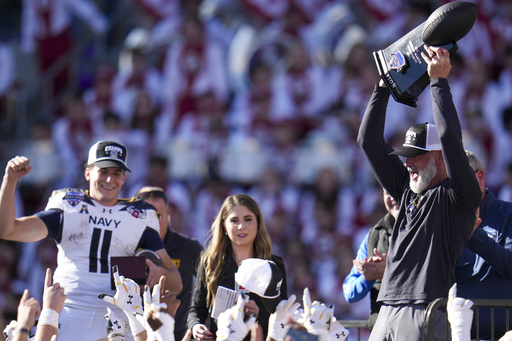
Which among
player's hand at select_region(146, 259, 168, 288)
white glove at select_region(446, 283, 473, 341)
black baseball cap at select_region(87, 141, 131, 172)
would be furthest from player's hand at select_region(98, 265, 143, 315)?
white glove at select_region(446, 283, 473, 341)

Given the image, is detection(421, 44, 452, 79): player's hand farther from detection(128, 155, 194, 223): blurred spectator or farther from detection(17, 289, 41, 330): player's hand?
detection(128, 155, 194, 223): blurred spectator

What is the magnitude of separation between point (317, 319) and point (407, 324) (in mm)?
725

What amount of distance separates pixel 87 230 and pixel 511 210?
259 cm

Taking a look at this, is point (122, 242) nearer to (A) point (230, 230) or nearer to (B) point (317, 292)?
(A) point (230, 230)

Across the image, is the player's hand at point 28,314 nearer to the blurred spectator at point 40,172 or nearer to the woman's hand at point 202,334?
the woman's hand at point 202,334

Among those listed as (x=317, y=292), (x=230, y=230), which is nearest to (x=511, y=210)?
(x=230, y=230)

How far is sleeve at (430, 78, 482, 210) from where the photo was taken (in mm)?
4805

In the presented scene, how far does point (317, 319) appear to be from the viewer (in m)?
4.44

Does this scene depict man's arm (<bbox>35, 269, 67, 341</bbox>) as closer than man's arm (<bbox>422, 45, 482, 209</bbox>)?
Yes

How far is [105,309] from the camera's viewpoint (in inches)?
232

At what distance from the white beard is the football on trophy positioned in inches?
25.2

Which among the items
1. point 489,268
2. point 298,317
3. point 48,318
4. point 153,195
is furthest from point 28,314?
point 153,195

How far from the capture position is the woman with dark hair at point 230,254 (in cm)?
570

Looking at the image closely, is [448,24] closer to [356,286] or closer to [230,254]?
[356,286]
